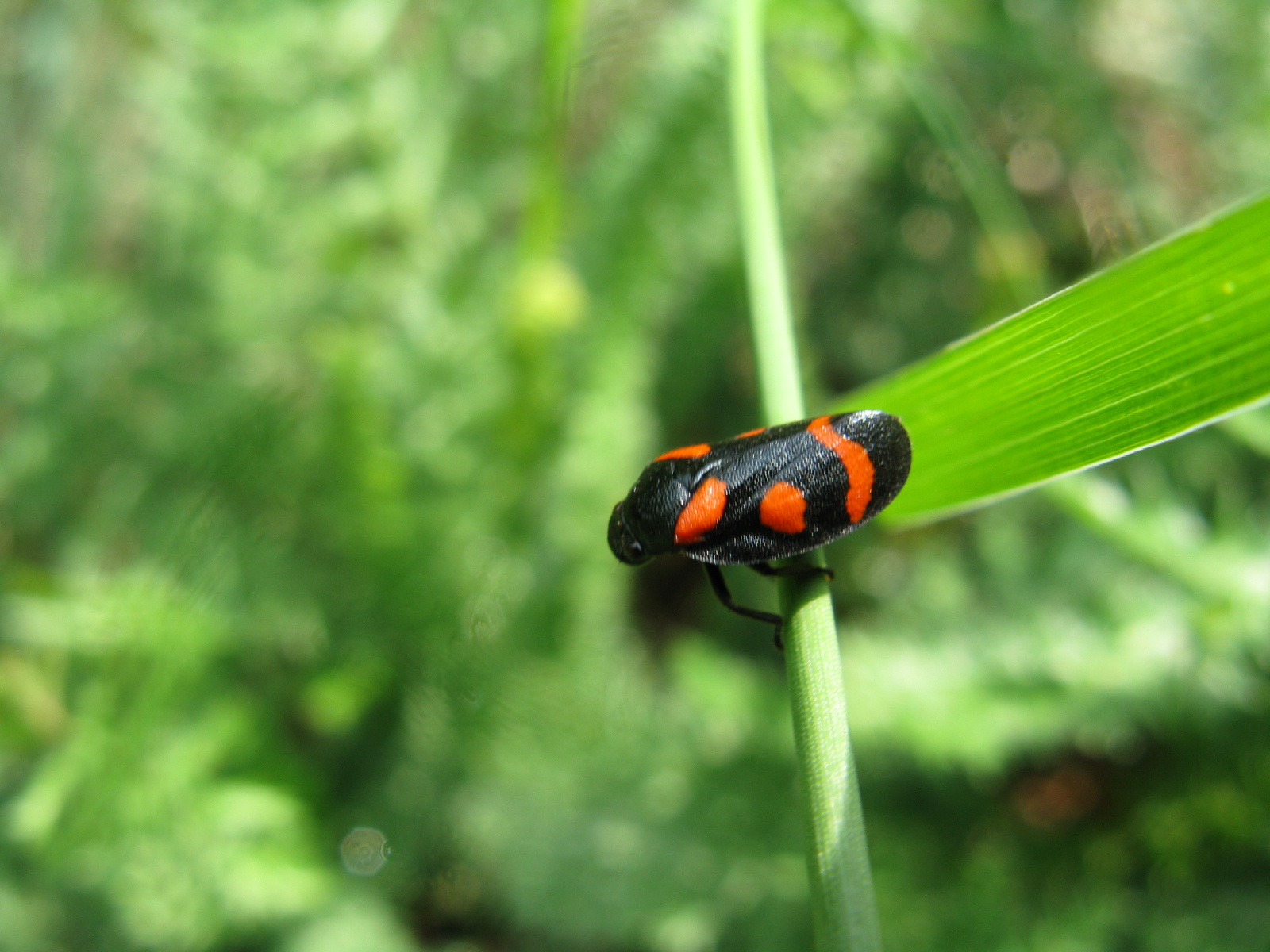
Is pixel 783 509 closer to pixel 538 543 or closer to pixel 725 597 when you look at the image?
pixel 725 597

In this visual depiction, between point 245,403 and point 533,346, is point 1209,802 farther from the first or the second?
point 245,403

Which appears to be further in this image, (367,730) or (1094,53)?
(1094,53)

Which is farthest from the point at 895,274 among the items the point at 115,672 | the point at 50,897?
the point at 50,897

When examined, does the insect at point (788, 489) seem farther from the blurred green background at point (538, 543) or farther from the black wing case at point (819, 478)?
the blurred green background at point (538, 543)

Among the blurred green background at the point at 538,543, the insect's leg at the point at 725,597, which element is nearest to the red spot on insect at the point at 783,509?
the insect's leg at the point at 725,597

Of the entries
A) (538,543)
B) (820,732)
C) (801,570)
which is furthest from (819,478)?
(538,543)

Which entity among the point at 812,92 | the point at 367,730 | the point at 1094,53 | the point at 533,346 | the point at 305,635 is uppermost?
the point at 1094,53

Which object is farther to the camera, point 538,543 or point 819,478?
point 538,543

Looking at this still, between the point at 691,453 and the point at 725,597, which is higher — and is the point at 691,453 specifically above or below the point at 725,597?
above
